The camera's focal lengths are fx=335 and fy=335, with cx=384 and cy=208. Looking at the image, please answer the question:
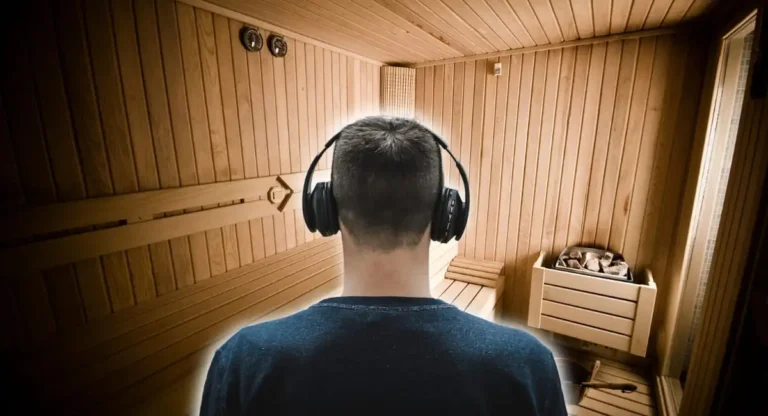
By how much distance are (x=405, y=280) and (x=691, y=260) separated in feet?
9.66

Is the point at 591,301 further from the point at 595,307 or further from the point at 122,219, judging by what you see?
the point at 122,219

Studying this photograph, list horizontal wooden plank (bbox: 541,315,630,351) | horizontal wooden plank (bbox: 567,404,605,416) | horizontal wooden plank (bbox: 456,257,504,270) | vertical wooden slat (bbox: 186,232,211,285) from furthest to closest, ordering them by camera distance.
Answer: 1. horizontal wooden plank (bbox: 456,257,504,270)
2. horizontal wooden plank (bbox: 541,315,630,351)
3. horizontal wooden plank (bbox: 567,404,605,416)
4. vertical wooden slat (bbox: 186,232,211,285)

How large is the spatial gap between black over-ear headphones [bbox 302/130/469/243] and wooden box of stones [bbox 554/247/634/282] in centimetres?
252

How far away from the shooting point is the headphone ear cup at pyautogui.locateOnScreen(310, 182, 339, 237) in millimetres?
1085

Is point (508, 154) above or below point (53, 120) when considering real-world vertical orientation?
below

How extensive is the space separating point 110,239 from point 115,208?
0.62 feet

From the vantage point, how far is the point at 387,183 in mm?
892

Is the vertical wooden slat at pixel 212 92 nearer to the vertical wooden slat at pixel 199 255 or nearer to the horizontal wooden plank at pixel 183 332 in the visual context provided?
the vertical wooden slat at pixel 199 255

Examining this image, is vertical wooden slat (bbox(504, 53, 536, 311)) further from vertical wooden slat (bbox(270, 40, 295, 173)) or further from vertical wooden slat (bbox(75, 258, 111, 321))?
vertical wooden slat (bbox(75, 258, 111, 321))

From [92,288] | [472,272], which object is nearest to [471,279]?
[472,272]

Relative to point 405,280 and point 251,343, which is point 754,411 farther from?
point 251,343

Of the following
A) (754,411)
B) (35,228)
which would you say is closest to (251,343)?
(35,228)

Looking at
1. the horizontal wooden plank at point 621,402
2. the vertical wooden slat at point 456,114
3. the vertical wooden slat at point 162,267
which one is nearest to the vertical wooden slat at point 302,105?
the vertical wooden slat at point 162,267

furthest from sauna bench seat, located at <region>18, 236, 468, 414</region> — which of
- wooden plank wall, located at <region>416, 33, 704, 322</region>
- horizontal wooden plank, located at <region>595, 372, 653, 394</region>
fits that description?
horizontal wooden plank, located at <region>595, 372, 653, 394</region>
